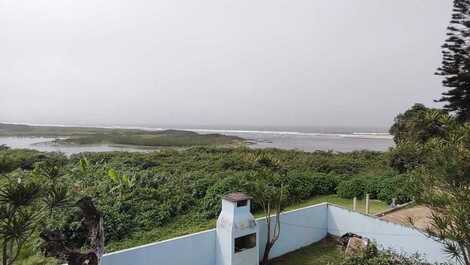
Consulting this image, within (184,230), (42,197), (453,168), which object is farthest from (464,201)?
(184,230)

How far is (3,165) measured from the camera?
13.4 ft

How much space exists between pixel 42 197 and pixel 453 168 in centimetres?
504

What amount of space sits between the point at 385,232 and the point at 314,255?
173cm

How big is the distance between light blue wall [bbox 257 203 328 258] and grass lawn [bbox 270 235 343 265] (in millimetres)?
148

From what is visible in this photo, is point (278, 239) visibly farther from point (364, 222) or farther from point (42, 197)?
point (42, 197)

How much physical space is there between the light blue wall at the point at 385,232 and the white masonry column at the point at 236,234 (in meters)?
2.96

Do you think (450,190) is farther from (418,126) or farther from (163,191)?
(418,126)

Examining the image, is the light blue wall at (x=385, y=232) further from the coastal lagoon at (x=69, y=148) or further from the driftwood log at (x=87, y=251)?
the coastal lagoon at (x=69, y=148)

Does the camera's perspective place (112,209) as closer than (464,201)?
No

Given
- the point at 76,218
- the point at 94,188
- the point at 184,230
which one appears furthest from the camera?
the point at 94,188

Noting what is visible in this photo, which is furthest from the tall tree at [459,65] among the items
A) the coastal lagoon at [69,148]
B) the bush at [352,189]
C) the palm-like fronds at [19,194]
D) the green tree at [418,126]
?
the coastal lagoon at [69,148]

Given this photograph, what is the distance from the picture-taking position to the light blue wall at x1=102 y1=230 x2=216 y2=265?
4.90 m

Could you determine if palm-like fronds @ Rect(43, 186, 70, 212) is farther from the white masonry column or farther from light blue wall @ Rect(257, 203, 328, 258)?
light blue wall @ Rect(257, 203, 328, 258)

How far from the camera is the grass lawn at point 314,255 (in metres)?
6.72
